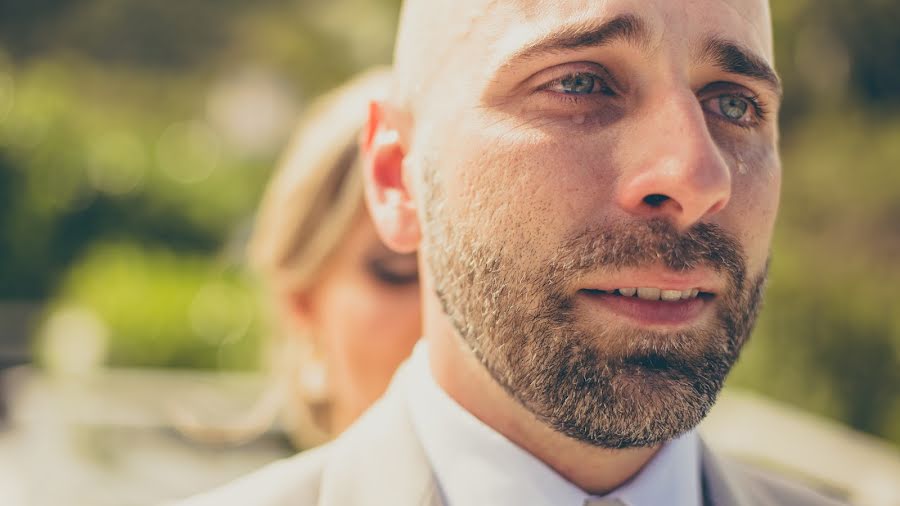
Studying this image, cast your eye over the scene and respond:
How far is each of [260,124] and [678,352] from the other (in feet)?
92.1

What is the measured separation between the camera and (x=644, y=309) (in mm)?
1731

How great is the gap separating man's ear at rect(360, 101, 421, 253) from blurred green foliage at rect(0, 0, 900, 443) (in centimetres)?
554

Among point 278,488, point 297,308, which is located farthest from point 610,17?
point 297,308

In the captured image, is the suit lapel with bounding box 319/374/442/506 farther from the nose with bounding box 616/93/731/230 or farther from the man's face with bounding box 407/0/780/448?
the nose with bounding box 616/93/731/230

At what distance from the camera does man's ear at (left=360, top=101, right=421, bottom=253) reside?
2.02 m

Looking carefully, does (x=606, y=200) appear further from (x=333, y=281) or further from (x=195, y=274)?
(x=195, y=274)

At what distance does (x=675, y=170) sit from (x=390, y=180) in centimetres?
63

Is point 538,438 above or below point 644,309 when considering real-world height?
below

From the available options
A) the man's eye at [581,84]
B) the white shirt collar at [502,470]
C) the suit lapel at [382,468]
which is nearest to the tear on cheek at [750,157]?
the man's eye at [581,84]

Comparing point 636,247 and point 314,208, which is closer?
point 636,247

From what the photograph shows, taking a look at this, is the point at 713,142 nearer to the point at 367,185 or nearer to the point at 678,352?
the point at 678,352

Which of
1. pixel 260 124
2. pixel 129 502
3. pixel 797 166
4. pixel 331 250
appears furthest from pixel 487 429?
pixel 260 124

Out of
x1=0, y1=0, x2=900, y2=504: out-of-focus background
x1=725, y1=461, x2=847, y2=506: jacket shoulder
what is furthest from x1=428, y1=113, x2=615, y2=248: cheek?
x1=0, y1=0, x2=900, y2=504: out-of-focus background

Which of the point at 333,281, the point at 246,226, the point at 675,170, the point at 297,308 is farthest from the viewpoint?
the point at 246,226
